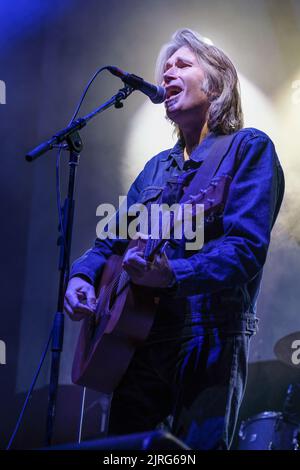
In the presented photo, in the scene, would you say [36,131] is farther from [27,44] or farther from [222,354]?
[222,354]

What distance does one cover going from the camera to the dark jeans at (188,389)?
6.39ft

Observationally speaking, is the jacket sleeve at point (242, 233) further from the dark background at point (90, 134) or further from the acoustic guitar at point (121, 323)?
the dark background at point (90, 134)

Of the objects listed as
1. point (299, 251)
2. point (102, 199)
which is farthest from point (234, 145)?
point (102, 199)

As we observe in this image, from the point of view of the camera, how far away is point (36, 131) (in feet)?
12.8

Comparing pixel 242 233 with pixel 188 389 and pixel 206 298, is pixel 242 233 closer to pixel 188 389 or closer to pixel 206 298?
pixel 206 298

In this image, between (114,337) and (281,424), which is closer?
(114,337)

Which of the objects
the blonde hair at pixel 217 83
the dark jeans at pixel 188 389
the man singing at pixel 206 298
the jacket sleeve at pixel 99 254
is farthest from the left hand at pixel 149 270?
the blonde hair at pixel 217 83

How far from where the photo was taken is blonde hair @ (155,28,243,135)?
99.0 inches

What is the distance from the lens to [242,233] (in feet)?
6.77

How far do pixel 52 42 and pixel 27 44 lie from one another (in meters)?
0.17

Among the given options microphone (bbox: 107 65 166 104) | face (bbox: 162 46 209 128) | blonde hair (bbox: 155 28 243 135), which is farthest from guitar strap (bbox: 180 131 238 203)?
microphone (bbox: 107 65 166 104)

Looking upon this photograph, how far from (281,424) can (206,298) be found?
1108 millimetres

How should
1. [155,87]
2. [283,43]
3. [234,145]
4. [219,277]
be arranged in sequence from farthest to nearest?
1. [283,43]
2. [155,87]
3. [234,145]
4. [219,277]

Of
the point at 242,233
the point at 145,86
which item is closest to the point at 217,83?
the point at 145,86
